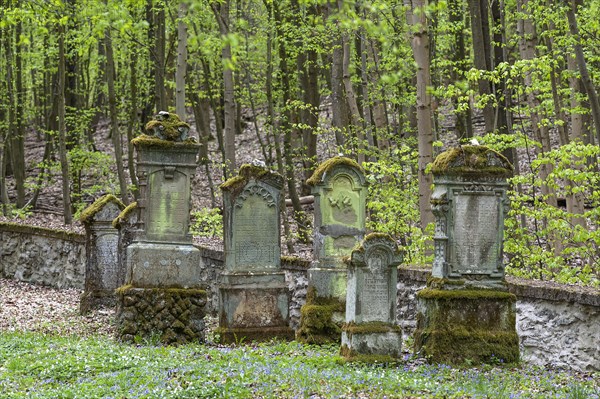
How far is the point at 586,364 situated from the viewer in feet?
31.8

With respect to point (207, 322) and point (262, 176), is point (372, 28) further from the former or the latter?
point (207, 322)

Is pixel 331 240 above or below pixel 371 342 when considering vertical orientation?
above

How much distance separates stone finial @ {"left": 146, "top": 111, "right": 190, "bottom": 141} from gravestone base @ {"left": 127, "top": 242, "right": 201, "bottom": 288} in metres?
1.49

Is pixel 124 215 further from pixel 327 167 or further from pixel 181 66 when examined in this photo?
pixel 327 167

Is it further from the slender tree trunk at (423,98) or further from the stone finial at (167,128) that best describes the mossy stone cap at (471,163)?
the stone finial at (167,128)

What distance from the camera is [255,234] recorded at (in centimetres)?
1214

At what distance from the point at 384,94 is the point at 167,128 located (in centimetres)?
855

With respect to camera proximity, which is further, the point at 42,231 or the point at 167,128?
the point at 42,231

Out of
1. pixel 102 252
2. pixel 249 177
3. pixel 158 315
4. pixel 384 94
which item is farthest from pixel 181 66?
pixel 158 315

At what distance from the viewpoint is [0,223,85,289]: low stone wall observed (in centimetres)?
1841

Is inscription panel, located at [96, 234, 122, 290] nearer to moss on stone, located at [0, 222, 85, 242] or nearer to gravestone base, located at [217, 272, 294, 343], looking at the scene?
moss on stone, located at [0, 222, 85, 242]

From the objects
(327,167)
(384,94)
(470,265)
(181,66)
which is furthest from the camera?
(384,94)

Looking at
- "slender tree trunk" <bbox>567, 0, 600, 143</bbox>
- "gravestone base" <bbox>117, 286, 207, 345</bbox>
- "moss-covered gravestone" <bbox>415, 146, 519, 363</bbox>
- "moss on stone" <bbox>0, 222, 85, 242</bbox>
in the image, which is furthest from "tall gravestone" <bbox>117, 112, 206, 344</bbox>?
"moss on stone" <bbox>0, 222, 85, 242</bbox>

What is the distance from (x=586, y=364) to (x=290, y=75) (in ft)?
56.2
